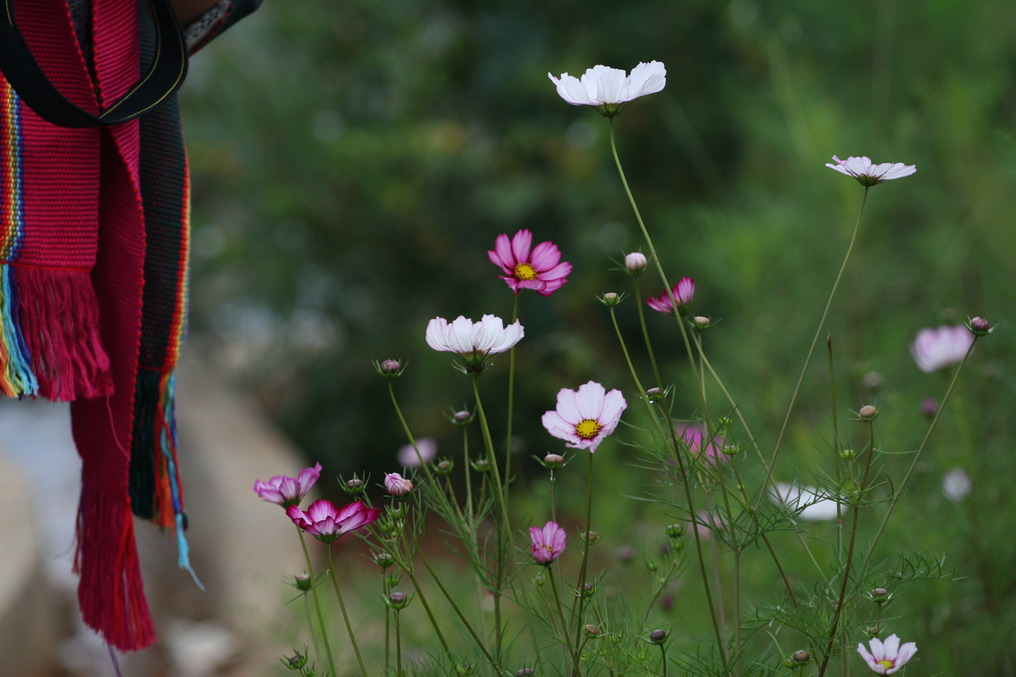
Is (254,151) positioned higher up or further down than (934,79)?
further down

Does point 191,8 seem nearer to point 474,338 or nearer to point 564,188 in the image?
point 474,338

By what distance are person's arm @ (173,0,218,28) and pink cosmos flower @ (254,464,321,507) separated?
52 cm

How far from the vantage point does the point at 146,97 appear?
0.86 meters

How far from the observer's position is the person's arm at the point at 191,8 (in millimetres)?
964

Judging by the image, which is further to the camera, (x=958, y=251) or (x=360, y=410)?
(x=360, y=410)

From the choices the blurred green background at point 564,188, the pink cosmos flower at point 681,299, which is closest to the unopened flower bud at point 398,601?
the pink cosmos flower at point 681,299

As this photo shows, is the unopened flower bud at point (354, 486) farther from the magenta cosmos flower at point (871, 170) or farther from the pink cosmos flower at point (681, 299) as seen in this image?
the magenta cosmos flower at point (871, 170)

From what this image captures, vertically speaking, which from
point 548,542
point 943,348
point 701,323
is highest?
point 701,323

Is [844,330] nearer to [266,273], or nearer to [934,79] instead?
[934,79]

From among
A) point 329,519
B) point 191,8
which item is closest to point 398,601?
point 329,519

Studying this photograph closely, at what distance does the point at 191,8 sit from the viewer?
969 millimetres

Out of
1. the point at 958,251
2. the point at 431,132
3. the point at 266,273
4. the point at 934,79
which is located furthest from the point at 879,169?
the point at 266,273

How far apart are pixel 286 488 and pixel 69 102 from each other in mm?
374

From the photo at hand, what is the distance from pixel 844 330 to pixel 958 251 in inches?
9.1
